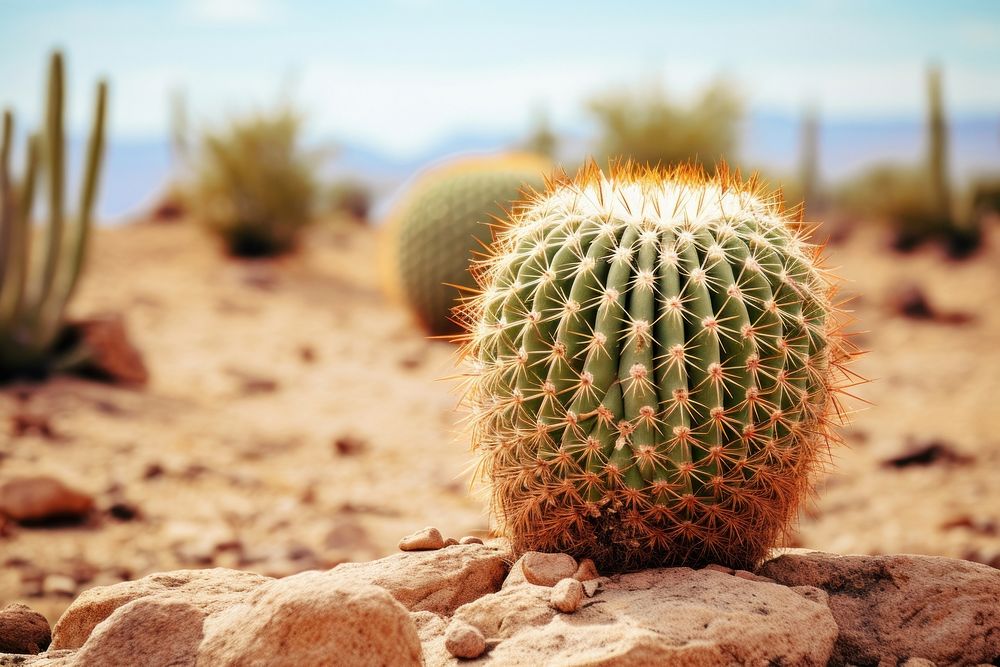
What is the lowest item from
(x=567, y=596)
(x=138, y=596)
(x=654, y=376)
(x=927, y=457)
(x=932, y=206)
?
(x=932, y=206)

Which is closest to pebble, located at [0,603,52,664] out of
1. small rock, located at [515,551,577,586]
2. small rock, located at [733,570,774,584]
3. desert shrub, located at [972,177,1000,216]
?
small rock, located at [515,551,577,586]

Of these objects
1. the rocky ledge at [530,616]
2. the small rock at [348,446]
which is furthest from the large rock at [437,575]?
the small rock at [348,446]

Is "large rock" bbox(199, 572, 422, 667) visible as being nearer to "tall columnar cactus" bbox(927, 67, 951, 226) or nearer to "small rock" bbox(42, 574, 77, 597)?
"small rock" bbox(42, 574, 77, 597)

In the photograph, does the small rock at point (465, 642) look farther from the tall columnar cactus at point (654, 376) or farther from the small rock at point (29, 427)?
the small rock at point (29, 427)

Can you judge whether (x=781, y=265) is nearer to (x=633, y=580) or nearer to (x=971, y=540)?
(x=633, y=580)

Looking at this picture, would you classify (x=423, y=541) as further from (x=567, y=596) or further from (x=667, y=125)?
(x=667, y=125)

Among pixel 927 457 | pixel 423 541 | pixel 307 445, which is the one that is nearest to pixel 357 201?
pixel 307 445
